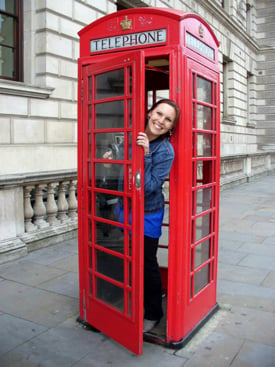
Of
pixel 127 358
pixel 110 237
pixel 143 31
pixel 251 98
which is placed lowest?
pixel 127 358

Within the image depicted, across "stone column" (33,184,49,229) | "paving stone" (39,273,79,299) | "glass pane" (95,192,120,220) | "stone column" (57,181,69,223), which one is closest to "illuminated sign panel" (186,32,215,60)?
"glass pane" (95,192,120,220)

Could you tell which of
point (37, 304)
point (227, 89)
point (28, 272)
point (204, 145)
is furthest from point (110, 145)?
point (227, 89)

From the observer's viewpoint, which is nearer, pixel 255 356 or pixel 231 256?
pixel 255 356

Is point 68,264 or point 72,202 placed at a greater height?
point 72,202

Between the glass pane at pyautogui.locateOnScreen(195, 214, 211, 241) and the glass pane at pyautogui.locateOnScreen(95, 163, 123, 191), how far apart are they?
753 millimetres

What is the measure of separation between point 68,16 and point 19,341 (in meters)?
7.45

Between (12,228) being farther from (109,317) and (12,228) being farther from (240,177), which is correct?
(240,177)

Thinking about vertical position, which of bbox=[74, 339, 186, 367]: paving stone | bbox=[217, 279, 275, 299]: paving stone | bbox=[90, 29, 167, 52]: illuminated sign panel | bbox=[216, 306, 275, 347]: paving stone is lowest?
bbox=[74, 339, 186, 367]: paving stone

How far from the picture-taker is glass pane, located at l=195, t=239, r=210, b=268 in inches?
134

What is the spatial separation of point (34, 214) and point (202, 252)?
3347mm

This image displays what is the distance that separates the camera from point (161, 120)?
2.95m

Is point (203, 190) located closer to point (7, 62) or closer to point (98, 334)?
point (98, 334)

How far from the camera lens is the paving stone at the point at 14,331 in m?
3.15

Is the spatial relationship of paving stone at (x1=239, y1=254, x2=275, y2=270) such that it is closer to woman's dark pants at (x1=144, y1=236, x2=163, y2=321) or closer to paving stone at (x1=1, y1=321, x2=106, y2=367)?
woman's dark pants at (x1=144, y1=236, x2=163, y2=321)
